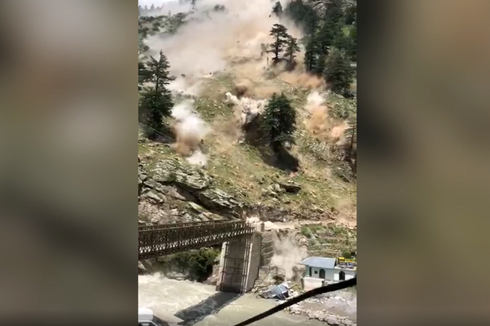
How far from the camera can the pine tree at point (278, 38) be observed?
1688mm

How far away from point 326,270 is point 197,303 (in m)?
0.46

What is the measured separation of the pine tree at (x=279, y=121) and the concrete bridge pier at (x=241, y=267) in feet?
1.10

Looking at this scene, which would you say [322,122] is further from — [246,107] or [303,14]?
[303,14]

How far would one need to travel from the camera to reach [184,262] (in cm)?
169

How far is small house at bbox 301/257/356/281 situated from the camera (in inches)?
66.6

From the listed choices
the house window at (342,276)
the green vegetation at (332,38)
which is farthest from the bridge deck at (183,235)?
the green vegetation at (332,38)

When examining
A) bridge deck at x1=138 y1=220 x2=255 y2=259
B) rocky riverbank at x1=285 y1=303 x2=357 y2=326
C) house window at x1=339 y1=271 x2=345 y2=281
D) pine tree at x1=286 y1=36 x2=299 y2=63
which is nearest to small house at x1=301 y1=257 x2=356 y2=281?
house window at x1=339 y1=271 x2=345 y2=281

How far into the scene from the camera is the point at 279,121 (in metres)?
1.71

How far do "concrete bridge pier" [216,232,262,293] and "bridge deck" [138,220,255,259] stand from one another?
43 millimetres

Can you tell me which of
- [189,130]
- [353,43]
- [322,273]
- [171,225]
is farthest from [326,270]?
[353,43]
